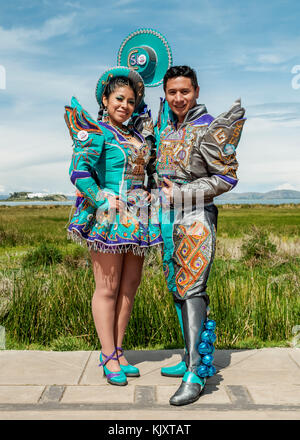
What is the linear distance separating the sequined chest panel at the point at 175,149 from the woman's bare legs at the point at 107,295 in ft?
2.40

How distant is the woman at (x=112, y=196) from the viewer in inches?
134

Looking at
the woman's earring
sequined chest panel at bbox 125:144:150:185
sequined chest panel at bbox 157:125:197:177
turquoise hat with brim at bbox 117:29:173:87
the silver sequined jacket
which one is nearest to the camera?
the silver sequined jacket

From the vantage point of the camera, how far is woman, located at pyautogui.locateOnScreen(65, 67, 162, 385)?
11.2 feet

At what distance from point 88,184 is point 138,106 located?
0.86 meters

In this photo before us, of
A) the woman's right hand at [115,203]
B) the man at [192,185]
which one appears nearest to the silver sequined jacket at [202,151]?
the man at [192,185]

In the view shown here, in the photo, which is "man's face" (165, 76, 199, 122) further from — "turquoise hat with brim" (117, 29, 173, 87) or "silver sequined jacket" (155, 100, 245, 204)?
"turquoise hat with brim" (117, 29, 173, 87)

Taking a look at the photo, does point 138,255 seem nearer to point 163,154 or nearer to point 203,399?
point 163,154

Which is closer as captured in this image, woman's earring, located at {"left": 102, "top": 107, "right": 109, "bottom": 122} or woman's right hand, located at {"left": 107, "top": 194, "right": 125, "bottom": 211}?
woman's right hand, located at {"left": 107, "top": 194, "right": 125, "bottom": 211}

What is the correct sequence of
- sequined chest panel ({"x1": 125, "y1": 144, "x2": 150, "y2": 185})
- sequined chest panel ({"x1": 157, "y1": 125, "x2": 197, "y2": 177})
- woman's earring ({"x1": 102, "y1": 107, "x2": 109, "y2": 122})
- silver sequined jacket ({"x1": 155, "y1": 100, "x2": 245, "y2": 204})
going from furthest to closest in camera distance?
woman's earring ({"x1": 102, "y1": 107, "x2": 109, "y2": 122}) → sequined chest panel ({"x1": 125, "y1": 144, "x2": 150, "y2": 185}) → sequined chest panel ({"x1": 157, "y1": 125, "x2": 197, "y2": 177}) → silver sequined jacket ({"x1": 155, "y1": 100, "x2": 245, "y2": 204})

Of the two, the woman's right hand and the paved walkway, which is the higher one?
the woman's right hand

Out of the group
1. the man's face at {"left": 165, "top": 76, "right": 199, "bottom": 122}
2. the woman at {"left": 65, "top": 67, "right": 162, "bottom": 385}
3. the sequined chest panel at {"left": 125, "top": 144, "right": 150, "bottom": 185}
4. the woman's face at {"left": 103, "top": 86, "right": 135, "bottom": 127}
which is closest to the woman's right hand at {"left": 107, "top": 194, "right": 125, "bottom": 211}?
the woman at {"left": 65, "top": 67, "right": 162, "bottom": 385}

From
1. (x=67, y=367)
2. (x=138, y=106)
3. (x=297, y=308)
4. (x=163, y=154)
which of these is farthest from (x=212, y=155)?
(x=297, y=308)

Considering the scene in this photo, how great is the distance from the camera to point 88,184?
3.35 m

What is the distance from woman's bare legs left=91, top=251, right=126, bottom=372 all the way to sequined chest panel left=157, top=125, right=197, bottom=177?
73 cm
